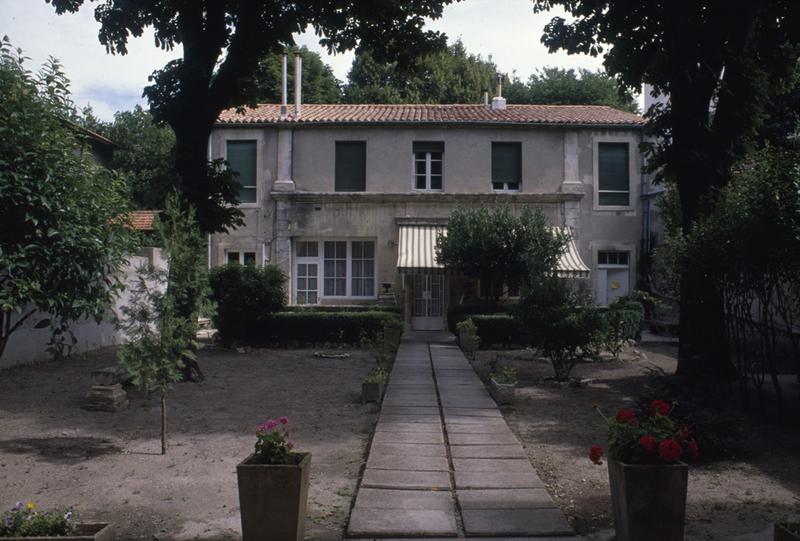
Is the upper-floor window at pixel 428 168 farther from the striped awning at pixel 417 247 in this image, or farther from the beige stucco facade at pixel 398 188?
the striped awning at pixel 417 247

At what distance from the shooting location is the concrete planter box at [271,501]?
4727 millimetres

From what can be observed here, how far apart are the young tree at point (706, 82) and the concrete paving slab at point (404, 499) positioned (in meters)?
6.89

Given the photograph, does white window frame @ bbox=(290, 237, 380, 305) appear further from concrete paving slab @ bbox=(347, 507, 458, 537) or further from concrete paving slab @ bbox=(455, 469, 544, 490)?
concrete paving slab @ bbox=(347, 507, 458, 537)

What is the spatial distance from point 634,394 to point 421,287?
11.9 m

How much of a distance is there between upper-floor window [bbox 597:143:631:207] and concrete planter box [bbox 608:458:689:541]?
18.9 m

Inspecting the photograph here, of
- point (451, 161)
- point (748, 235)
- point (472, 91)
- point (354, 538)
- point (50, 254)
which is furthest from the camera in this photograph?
point (472, 91)

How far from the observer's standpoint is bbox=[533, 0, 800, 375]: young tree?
1144 centimetres

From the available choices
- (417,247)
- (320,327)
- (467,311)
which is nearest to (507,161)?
(417,247)

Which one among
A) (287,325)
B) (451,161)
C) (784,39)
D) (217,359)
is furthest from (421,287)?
(784,39)

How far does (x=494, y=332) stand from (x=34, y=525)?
47.4 ft

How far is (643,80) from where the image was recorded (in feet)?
41.8

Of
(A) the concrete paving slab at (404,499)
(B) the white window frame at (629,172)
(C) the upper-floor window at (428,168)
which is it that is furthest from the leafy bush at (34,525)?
(B) the white window frame at (629,172)

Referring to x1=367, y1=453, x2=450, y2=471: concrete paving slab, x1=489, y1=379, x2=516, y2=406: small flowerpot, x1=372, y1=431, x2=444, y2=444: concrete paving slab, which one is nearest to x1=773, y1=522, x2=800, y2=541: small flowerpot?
x1=367, y1=453, x2=450, y2=471: concrete paving slab

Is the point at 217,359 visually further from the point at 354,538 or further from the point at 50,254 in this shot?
the point at 354,538
